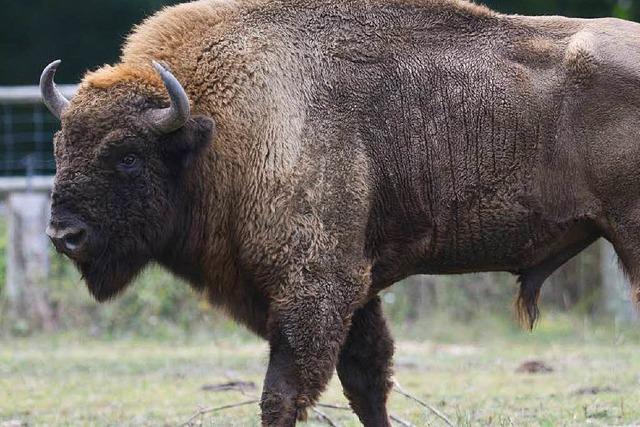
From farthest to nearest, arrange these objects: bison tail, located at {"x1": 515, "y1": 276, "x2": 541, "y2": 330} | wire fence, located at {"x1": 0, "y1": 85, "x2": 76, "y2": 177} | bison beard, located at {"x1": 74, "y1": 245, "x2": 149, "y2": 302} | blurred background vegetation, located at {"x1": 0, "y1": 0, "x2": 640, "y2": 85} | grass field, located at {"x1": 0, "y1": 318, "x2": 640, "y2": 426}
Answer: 1. blurred background vegetation, located at {"x1": 0, "y1": 0, "x2": 640, "y2": 85}
2. wire fence, located at {"x1": 0, "y1": 85, "x2": 76, "y2": 177}
3. grass field, located at {"x1": 0, "y1": 318, "x2": 640, "y2": 426}
4. bison tail, located at {"x1": 515, "y1": 276, "x2": 541, "y2": 330}
5. bison beard, located at {"x1": 74, "y1": 245, "x2": 149, "y2": 302}

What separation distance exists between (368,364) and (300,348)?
0.90 m

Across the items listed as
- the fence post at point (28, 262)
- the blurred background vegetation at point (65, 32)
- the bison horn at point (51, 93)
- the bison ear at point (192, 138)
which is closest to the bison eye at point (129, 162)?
the bison ear at point (192, 138)

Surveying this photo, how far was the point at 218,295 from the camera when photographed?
650 centimetres

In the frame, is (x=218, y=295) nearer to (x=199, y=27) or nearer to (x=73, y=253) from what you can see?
(x=73, y=253)

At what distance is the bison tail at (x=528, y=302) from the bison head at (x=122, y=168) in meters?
1.78

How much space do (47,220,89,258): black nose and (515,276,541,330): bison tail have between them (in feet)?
7.39

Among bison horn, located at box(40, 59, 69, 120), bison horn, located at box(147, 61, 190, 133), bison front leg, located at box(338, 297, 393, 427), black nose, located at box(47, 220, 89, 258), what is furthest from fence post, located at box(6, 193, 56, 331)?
bison horn, located at box(147, 61, 190, 133)

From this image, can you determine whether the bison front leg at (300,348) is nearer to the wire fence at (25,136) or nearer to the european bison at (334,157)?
the european bison at (334,157)

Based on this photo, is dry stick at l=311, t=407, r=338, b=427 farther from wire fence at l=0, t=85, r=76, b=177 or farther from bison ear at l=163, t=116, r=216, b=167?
wire fence at l=0, t=85, r=76, b=177

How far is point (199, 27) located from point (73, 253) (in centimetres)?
134

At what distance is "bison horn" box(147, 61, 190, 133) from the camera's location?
613 cm

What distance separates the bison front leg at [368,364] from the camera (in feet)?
22.7

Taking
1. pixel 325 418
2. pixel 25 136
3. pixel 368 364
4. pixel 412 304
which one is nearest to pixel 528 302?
pixel 368 364

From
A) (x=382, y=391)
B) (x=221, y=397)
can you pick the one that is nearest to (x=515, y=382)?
(x=221, y=397)
